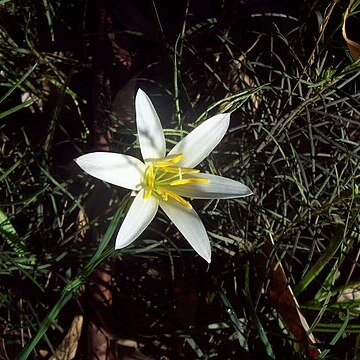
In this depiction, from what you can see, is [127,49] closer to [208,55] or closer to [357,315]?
[208,55]

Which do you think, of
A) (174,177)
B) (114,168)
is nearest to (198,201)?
(174,177)

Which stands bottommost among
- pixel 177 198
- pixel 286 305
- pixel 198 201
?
pixel 286 305

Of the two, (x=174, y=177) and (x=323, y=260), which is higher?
(x=174, y=177)

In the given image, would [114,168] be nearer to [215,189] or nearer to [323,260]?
[215,189]

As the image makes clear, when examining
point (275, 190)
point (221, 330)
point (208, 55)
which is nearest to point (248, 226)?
point (275, 190)

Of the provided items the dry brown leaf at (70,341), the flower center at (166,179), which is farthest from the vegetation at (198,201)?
the flower center at (166,179)

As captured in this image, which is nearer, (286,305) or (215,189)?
(215,189)
